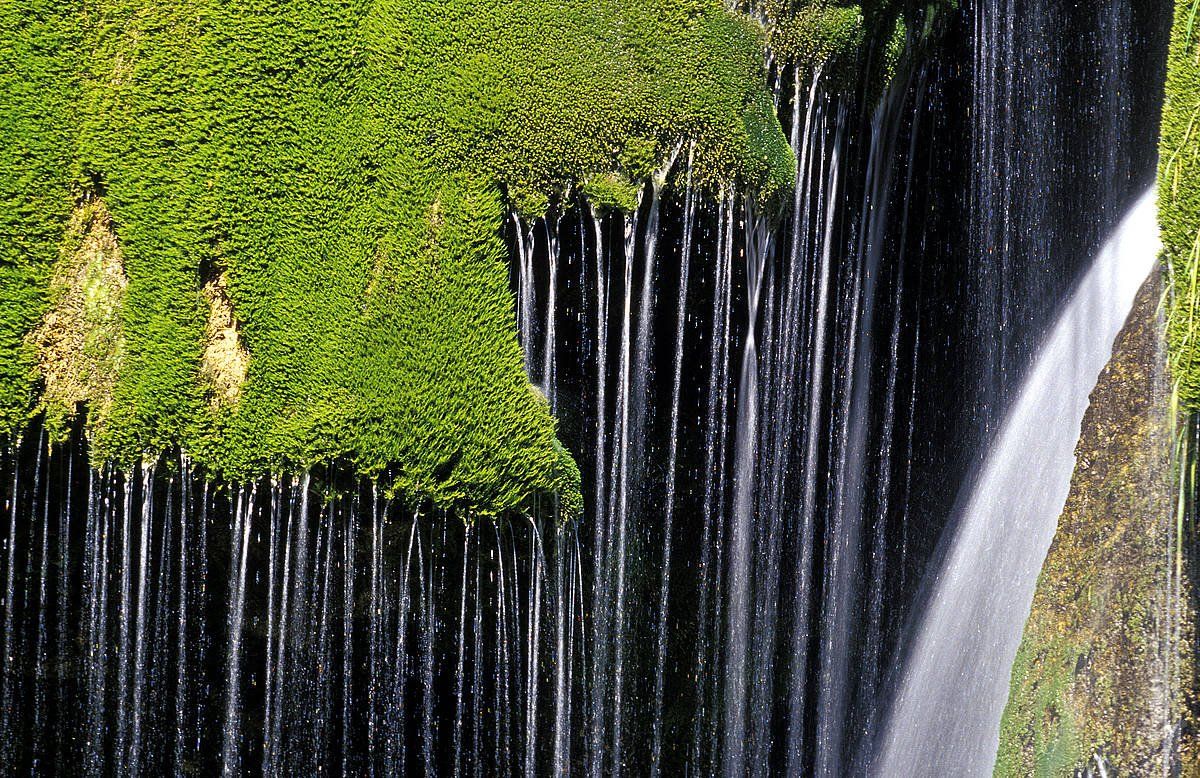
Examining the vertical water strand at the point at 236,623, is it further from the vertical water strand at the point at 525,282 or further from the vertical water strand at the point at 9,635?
the vertical water strand at the point at 525,282

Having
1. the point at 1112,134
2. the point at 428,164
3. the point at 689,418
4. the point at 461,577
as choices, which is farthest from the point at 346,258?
the point at 1112,134

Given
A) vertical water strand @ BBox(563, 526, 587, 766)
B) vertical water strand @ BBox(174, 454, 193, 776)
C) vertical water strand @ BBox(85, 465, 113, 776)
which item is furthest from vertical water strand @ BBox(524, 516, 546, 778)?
vertical water strand @ BBox(85, 465, 113, 776)

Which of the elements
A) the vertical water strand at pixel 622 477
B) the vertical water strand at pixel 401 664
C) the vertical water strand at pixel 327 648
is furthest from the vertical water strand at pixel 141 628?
the vertical water strand at pixel 622 477

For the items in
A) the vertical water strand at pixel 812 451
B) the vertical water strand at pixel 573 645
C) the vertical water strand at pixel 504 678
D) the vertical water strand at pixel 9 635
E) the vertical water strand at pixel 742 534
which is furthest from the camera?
the vertical water strand at pixel 812 451

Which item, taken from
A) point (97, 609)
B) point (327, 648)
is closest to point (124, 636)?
point (97, 609)

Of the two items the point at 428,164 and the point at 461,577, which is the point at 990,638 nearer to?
the point at 461,577
